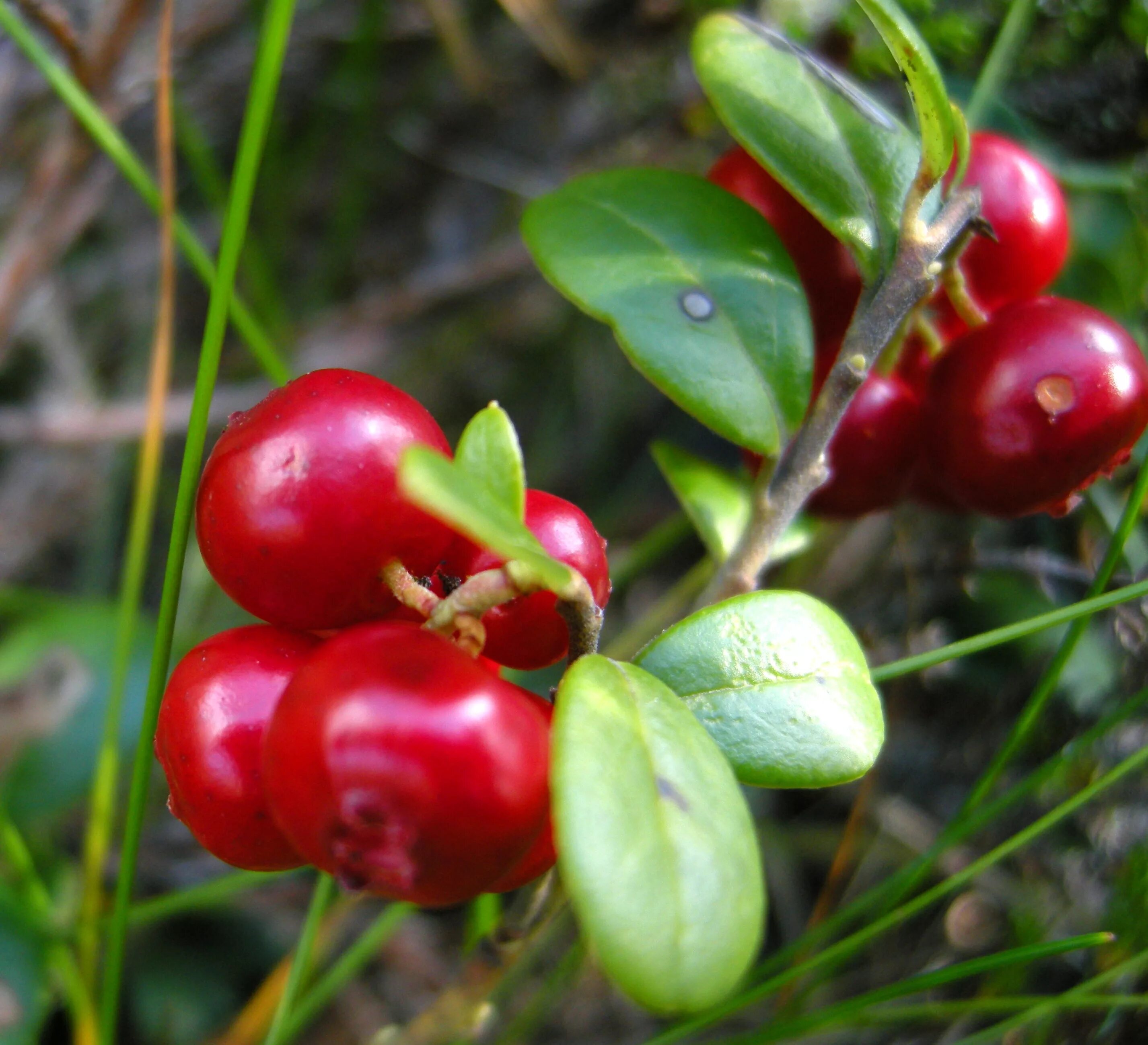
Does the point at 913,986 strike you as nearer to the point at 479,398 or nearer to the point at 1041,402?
the point at 1041,402

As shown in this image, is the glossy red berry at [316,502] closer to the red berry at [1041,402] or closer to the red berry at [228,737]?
the red berry at [228,737]

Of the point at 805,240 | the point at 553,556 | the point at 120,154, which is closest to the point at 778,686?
the point at 553,556

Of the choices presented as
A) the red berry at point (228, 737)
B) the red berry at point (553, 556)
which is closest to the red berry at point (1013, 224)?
the red berry at point (553, 556)

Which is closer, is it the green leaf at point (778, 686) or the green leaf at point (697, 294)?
the green leaf at point (778, 686)

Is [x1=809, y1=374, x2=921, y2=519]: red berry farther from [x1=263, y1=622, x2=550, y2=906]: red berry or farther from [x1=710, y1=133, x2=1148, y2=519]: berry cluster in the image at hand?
[x1=263, y1=622, x2=550, y2=906]: red berry

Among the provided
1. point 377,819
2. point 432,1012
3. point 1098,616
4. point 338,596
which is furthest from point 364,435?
point 1098,616

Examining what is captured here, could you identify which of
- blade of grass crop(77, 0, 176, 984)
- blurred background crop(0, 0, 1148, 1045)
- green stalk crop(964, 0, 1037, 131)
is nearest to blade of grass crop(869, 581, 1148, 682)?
blurred background crop(0, 0, 1148, 1045)

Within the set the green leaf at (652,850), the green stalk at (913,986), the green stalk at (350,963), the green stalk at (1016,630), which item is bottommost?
the green stalk at (350,963)
